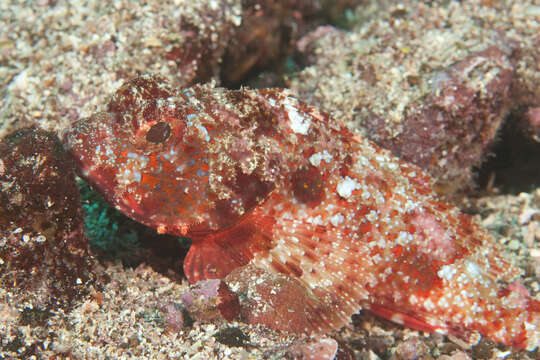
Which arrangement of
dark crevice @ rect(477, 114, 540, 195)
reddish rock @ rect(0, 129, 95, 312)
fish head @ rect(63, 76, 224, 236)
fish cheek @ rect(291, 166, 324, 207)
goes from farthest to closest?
dark crevice @ rect(477, 114, 540, 195) → fish cheek @ rect(291, 166, 324, 207) → fish head @ rect(63, 76, 224, 236) → reddish rock @ rect(0, 129, 95, 312)

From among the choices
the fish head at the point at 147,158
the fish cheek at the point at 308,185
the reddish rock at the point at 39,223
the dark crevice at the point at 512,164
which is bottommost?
the reddish rock at the point at 39,223

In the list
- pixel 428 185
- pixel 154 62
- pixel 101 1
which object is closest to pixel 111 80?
pixel 154 62

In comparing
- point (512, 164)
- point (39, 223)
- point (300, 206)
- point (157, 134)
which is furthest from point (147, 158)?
point (512, 164)

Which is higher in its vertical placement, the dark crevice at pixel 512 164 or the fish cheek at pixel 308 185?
the dark crevice at pixel 512 164

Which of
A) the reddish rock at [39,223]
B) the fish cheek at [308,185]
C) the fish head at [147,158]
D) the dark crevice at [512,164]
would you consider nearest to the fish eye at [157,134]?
the fish head at [147,158]

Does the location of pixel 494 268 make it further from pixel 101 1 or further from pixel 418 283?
pixel 101 1

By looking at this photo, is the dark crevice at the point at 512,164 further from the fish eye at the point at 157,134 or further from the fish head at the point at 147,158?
the fish eye at the point at 157,134

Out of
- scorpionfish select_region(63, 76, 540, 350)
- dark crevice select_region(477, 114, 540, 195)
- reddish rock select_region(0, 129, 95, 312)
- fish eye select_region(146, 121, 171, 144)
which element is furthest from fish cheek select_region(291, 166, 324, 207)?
dark crevice select_region(477, 114, 540, 195)

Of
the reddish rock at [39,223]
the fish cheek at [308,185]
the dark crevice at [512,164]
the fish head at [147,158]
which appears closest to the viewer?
the reddish rock at [39,223]

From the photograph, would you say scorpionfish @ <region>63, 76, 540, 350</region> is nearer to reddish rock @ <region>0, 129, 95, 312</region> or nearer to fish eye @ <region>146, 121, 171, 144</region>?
fish eye @ <region>146, 121, 171, 144</region>

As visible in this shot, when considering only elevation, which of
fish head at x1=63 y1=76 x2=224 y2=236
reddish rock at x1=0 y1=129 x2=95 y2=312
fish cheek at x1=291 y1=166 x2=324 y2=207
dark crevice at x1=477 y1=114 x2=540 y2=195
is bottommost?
reddish rock at x1=0 y1=129 x2=95 y2=312
